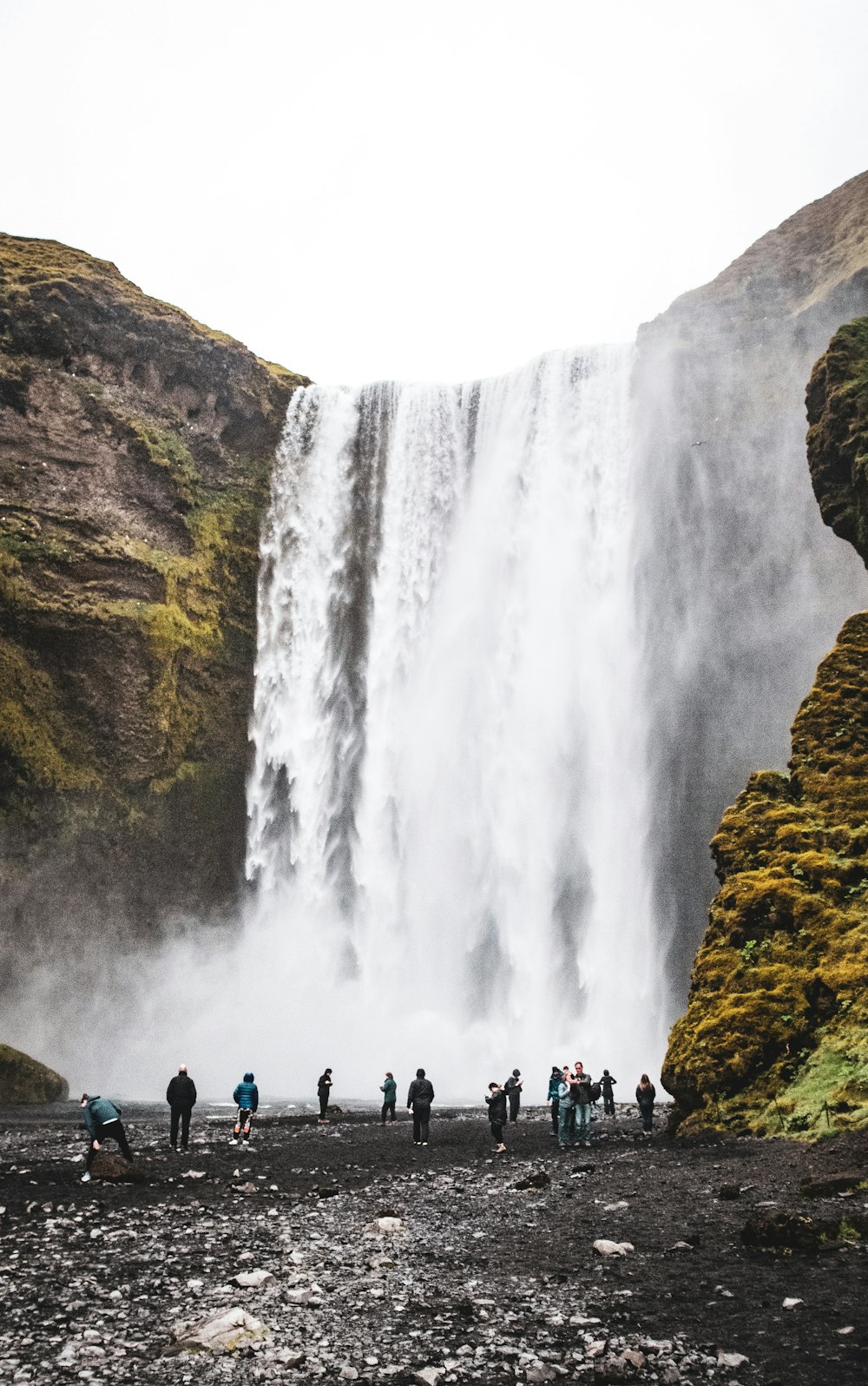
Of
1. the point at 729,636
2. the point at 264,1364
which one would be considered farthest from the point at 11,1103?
the point at 729,636

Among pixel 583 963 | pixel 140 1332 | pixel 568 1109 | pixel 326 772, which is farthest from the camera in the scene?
pixel 326 772

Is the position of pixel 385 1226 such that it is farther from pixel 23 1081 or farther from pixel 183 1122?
pixel 23 1081

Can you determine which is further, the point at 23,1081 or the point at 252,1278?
the point at 23,1081

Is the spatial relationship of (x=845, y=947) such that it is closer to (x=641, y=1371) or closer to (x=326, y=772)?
(x=641, y=1371)

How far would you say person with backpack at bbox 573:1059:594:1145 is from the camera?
15719 mm

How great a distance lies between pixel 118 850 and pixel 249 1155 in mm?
24797

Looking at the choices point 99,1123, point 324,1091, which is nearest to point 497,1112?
point 324,1091

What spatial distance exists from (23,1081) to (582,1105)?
1898 centimetres

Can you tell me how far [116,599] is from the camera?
3800 cm

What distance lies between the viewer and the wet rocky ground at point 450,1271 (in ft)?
19.0

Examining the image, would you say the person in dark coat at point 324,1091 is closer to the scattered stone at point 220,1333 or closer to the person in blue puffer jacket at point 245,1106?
the person in blue puffer jacket at point 245,1106

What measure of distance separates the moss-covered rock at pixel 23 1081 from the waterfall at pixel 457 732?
28.3 feet

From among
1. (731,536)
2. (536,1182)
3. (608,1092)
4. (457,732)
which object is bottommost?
(536,1182)

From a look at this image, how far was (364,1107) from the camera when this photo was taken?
26359 millimetres
